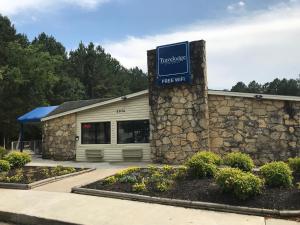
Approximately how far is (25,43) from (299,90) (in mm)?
47517

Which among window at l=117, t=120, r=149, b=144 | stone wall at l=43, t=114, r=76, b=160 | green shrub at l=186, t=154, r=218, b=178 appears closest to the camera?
green shrub at l=186, t=154, r=218, b=178

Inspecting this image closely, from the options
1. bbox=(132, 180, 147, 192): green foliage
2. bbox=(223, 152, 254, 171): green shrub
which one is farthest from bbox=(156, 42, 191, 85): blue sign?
bbox=(132, 180, 147, 192): green foliage

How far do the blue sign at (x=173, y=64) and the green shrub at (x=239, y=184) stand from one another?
8.17 metres

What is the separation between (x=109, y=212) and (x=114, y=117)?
10.3 m

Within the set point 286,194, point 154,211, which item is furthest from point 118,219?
point 286,194

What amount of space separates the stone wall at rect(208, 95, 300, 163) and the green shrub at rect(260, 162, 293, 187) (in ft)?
21.1

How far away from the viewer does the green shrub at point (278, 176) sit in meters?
8.12

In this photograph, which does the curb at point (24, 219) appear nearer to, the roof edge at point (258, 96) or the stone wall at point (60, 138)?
the roof edge at point (258, 96)

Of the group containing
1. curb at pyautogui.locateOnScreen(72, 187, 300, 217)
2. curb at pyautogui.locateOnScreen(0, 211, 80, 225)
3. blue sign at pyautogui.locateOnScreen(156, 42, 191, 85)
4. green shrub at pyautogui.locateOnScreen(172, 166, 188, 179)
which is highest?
blue sign at pyautogui.locateOnScreen(156, 42, 191, 85)

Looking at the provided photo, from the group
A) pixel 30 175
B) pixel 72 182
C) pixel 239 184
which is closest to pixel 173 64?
pixel 72 182

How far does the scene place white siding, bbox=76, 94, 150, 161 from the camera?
17.0 metres

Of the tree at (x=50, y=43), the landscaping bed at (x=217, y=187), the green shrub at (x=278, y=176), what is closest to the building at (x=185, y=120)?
the landscaping bed at (x=217, y=187)

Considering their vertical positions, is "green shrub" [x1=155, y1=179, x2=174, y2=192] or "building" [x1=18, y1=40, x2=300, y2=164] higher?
"building" [x1=18, y1=40, x2=300, y2=164]

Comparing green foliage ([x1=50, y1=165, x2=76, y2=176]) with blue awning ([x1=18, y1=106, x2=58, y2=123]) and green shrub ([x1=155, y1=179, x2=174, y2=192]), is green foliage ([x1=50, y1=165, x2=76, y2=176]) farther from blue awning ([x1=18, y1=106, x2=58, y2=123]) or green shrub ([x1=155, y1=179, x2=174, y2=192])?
blue awning ([x1=18, y1=106, x2=58, y2=123])
